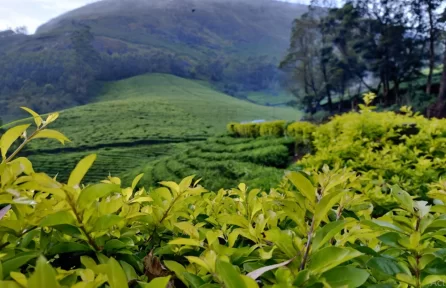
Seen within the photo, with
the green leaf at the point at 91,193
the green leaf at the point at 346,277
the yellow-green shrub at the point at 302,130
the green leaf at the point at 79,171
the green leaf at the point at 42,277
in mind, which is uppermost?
the green leaf at the point at 79,171

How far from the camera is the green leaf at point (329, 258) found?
0.34m

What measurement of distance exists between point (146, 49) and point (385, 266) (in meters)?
41.3

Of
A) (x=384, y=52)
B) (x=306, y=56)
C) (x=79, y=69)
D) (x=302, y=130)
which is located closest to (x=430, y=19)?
(x=384, y=52)

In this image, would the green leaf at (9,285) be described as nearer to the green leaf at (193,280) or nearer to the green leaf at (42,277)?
the green leaf at (42,277)

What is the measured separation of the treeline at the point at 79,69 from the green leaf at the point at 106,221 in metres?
25.8

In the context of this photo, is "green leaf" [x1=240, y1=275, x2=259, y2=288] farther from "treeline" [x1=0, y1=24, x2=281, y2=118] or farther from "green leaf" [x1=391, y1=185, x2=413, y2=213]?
"treeline" [x1=0, y1=24, x2=281, y2=118]

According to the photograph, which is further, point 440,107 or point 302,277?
point 440,107

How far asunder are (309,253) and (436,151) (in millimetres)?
2083

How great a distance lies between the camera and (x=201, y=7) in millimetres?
58844

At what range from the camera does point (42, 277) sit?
25 cm

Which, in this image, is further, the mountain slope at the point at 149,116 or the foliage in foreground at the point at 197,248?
the mountain slope at the point at 149,116

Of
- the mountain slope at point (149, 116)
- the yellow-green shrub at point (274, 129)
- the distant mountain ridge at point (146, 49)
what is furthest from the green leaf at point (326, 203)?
the distant mountain ridge at point (146, 49)

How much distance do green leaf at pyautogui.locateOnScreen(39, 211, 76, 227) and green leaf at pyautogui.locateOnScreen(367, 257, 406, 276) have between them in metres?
0.34

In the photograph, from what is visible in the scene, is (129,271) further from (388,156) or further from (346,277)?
(388,156)
